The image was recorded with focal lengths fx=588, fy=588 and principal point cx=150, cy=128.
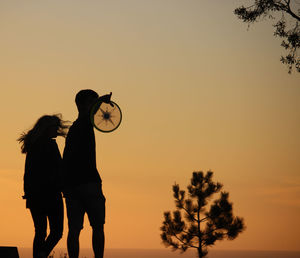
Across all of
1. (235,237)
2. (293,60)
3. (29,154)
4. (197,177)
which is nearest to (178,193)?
(197,177)

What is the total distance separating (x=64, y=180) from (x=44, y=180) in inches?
27.8

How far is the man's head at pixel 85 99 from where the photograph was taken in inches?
307

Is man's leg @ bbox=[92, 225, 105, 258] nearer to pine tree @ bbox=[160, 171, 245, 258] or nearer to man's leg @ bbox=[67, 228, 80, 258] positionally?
man's leg @ bbox=[67, 228, 80, 258]

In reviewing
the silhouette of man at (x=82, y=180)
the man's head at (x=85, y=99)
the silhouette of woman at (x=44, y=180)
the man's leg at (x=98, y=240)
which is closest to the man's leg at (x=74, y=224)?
the silhouette of man at (x=82, y=180)

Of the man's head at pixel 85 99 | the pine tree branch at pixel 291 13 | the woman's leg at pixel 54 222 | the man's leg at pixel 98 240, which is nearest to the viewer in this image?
the man's leg at pixel 98 240

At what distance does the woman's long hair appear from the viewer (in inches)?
333

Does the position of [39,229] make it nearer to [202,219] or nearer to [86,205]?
[86,205]

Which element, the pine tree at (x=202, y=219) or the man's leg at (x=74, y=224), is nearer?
the man's leg at (x=74, y=224)

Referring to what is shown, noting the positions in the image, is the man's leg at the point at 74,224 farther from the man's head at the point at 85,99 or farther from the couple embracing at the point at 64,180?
the man's head at the point at 85,99

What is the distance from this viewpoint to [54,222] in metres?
8.31

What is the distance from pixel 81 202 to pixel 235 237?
28784 millimetres

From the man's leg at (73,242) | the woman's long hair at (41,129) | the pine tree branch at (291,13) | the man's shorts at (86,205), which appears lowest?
Answer: the man's leg at (73,242)

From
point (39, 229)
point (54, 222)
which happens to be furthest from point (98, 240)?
point (39, 229)

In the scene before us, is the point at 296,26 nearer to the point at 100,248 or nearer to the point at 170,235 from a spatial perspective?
the point at 100,248
